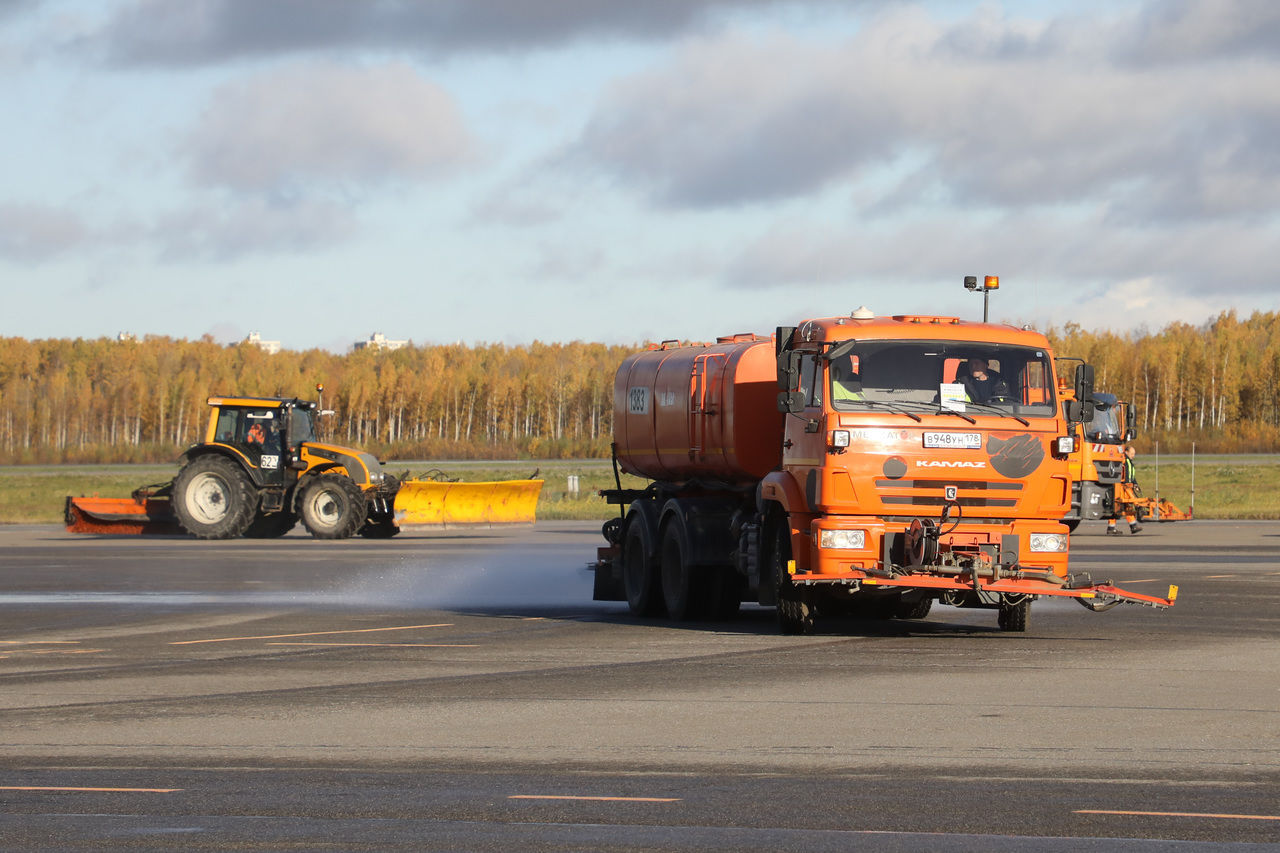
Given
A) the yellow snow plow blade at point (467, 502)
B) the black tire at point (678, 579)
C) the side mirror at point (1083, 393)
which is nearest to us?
the side mirror at point (1083, 393)

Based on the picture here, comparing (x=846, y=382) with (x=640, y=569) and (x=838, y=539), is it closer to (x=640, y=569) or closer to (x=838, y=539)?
(x=838, y=539)

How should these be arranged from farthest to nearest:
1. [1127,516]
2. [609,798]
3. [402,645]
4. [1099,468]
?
1. [1127,516]
2. [1099,468]
3. [402,645]
4. [609,798]

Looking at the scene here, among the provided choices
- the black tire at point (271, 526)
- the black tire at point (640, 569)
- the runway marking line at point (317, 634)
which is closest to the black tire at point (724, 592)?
the black tire at point (640, 569)

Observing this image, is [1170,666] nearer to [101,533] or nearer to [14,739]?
[14,739]

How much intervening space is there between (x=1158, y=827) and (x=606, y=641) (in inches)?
367

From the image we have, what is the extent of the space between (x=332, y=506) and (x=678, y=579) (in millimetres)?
17107

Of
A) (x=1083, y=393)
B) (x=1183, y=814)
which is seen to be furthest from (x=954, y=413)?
(x=1183, y=814)

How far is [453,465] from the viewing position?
7781 centimetres

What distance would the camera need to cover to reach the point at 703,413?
18281 millimetres

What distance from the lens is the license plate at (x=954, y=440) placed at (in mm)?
15477

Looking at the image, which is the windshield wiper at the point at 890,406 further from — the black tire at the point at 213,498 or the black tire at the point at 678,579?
the black tire at the point at 213,498

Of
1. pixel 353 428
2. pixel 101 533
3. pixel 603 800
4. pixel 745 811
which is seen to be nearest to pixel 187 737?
pixel 603 800

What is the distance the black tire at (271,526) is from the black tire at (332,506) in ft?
6.25

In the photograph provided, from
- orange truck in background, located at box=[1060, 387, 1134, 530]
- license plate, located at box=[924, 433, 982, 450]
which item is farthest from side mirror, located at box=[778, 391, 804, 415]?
orange truck in background, located at box=[1060, 387, 1134, 530]
